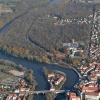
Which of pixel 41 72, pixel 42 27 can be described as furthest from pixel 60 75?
pixel 42 27

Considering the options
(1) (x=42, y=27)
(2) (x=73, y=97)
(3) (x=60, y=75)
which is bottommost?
(2) (x=73, y=97)

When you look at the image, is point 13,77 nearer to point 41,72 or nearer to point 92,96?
point 41,72

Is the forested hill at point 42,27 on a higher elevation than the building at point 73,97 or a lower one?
higher

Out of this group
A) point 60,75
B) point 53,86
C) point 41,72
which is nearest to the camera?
point 53,86

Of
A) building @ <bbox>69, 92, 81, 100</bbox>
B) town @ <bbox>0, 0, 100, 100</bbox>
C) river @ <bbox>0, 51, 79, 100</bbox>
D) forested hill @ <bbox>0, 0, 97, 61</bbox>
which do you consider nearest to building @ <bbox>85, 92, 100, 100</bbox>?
town @ <bbox>0, 0, 100, 100</bbox>

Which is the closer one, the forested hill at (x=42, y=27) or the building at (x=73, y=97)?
the building at (x=73, y=97)

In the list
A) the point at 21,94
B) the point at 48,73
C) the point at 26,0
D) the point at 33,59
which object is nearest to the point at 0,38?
the point at 33,59

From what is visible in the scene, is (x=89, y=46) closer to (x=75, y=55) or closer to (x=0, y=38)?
(x=75, y=55)

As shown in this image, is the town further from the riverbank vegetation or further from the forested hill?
the forested hill

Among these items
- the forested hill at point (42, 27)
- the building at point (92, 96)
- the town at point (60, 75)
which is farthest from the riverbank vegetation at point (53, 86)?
the forested hill at point (42, 27)

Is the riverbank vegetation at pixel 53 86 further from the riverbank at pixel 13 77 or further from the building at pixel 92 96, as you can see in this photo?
the building at pixel 92 96
